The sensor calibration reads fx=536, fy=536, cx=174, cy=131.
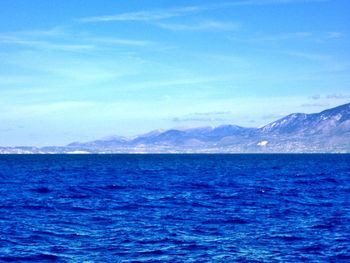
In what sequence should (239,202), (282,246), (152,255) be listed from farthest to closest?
1. (239,202)
2. (282,246)
3. (152,255)

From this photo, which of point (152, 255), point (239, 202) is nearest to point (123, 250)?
point (152, 255)

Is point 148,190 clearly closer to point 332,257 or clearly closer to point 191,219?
point 191,219

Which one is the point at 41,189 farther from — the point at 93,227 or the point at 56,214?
the point at 93,227

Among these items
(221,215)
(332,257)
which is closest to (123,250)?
(332,257)

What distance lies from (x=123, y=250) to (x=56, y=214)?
1703 cm

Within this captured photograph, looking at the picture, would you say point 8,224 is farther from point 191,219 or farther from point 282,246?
point 282,246

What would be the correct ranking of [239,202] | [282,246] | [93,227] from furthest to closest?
[239,202]
[93,227]
[282,246]

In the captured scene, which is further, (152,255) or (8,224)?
(8,224)

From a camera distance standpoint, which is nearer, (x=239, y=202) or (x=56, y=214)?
(x=56, y=214)

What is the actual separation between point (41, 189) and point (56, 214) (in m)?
27.8

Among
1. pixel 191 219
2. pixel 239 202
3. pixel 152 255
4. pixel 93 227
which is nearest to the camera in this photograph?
pixel 152 255

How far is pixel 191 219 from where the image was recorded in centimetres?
4634

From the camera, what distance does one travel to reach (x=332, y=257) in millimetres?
32781

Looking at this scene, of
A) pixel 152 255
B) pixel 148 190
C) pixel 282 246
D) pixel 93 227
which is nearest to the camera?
pixel 152 255
